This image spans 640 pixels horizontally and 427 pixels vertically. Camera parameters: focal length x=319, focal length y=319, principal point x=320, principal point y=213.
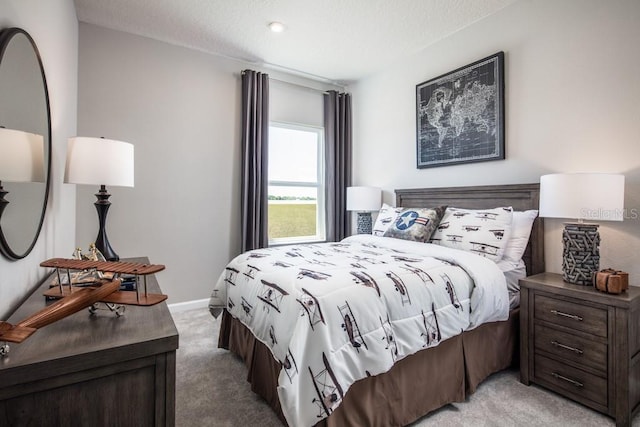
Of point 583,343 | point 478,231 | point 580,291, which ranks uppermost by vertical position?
point 478,231

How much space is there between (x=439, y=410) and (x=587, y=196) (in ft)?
4.96

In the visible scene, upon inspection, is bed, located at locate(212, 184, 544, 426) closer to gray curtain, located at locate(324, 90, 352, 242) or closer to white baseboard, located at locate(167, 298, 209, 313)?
white baseboard, located at locate(167, 298, 209, 313)

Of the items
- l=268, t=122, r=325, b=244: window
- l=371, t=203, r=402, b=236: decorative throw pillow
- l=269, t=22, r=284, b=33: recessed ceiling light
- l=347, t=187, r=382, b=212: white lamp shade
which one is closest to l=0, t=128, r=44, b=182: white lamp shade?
l=269, t=22, r=284, b=33: recessed ceiling light

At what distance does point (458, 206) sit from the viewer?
119 inches

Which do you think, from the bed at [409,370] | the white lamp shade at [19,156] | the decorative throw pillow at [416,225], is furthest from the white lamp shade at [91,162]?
the decorative throw pillow at [416,225]

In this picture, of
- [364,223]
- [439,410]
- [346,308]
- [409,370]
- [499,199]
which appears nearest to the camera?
[346,308]

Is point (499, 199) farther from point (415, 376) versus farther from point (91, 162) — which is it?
point (91, 162)

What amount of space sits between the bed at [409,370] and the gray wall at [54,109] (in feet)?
3.42

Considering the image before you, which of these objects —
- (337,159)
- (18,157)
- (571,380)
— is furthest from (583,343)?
(337,159)

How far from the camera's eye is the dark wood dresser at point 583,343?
1683 millimetres

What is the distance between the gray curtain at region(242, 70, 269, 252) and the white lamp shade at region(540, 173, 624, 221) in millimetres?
2726

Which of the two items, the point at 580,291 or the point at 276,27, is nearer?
the point at 580,291

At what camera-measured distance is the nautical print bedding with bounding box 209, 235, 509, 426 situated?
135 centimetres

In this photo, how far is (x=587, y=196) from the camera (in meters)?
1.87
